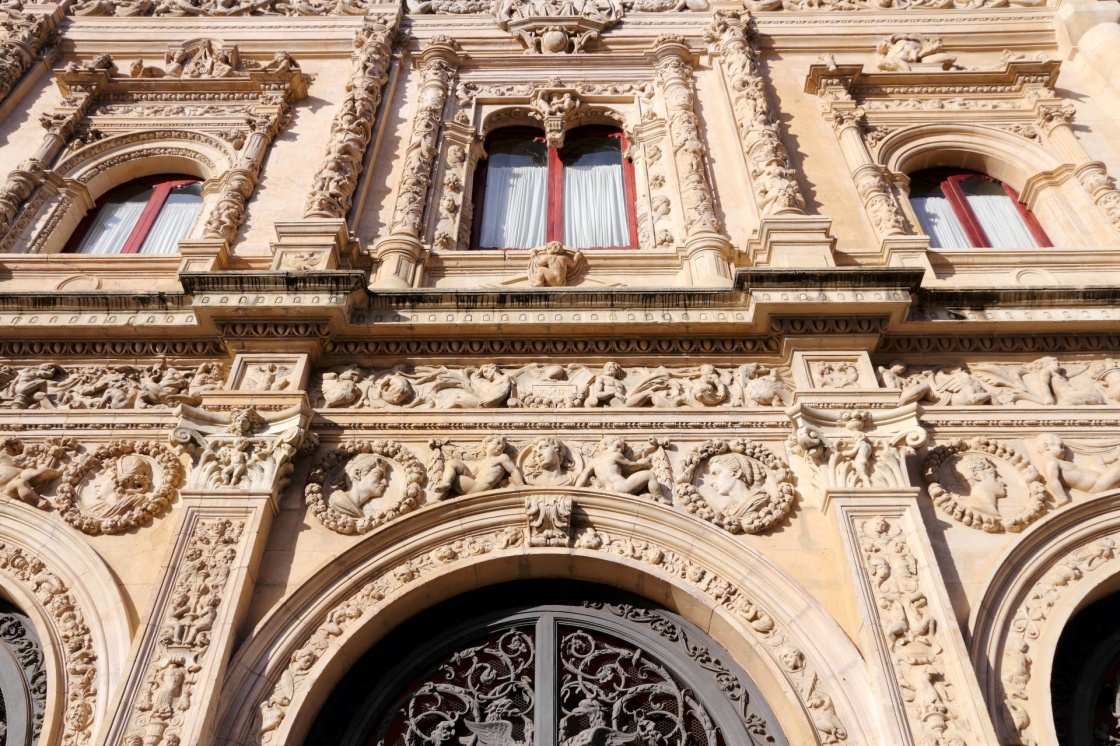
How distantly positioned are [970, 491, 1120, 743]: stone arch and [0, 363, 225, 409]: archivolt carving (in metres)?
6.19

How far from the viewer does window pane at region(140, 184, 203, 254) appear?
10016 mm

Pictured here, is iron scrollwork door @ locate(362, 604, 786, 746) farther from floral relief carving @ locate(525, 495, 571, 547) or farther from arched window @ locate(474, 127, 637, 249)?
arched window @ locate(474, 127, 637, 249)

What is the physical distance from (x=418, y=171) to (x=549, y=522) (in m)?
4.88

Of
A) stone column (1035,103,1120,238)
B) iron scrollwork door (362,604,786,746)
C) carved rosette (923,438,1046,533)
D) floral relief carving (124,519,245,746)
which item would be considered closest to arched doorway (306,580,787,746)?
iron scrollwork door (362,604,786,746)

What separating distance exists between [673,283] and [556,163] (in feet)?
9.68

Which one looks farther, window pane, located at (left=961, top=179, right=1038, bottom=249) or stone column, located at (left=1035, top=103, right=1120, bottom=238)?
window pane, located at (left=961, top=179, right=1038, bottom=249)

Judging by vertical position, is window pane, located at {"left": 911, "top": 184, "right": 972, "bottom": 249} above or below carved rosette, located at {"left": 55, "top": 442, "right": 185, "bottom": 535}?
above

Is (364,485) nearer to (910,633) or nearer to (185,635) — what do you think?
(185,635)

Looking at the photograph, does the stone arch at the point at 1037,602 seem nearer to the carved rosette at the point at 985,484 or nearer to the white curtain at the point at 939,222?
the carved rosette at the point at 985,484

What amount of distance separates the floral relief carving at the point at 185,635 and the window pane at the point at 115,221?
5168mm

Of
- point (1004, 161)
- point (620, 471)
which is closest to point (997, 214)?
point (1004, 161)

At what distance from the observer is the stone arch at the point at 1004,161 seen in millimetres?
9852

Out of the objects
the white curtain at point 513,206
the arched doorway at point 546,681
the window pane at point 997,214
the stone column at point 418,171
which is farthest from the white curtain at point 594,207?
the arched doorway at point 546,681

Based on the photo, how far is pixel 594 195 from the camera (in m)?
10.5
